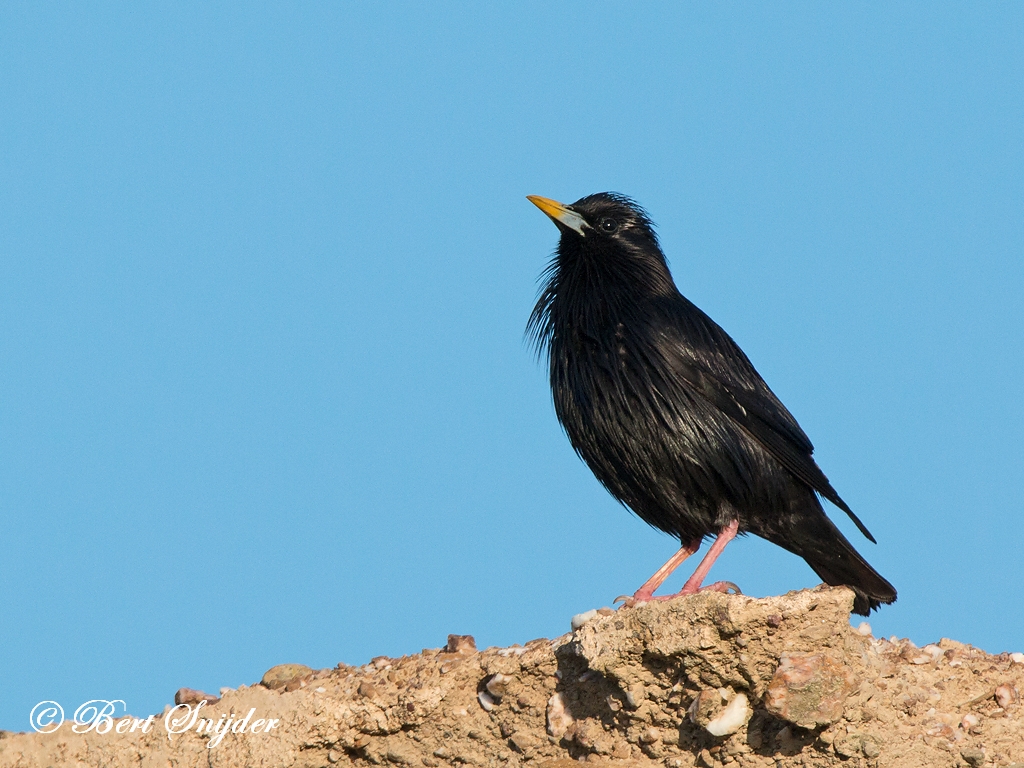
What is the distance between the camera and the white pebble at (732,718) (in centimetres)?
529

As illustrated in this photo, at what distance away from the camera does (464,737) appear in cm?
589

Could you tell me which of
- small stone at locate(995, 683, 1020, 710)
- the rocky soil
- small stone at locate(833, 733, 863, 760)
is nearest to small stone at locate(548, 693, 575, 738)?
the rocky soil

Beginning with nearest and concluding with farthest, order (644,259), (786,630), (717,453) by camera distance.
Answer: (786,630), (717,453), (644,259)

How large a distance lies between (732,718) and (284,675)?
92.4 inches

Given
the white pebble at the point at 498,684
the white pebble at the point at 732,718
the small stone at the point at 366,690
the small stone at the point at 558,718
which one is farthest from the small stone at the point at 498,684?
the white pebble at the point at 732,718

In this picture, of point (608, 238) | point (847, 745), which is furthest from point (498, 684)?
point (608, 238)

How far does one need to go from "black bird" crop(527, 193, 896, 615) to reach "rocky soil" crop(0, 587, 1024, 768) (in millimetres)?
1335

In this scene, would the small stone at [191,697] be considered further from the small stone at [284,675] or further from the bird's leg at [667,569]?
the bird's leg at [667,569]

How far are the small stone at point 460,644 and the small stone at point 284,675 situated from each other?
2.39ft

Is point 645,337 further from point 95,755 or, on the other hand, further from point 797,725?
point 95,755

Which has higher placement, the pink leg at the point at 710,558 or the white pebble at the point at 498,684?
the pink leg at the point at 710,558

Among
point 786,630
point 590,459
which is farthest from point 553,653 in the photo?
point 590,459

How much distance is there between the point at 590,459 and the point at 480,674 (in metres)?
1.92

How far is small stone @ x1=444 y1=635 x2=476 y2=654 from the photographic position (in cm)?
627
